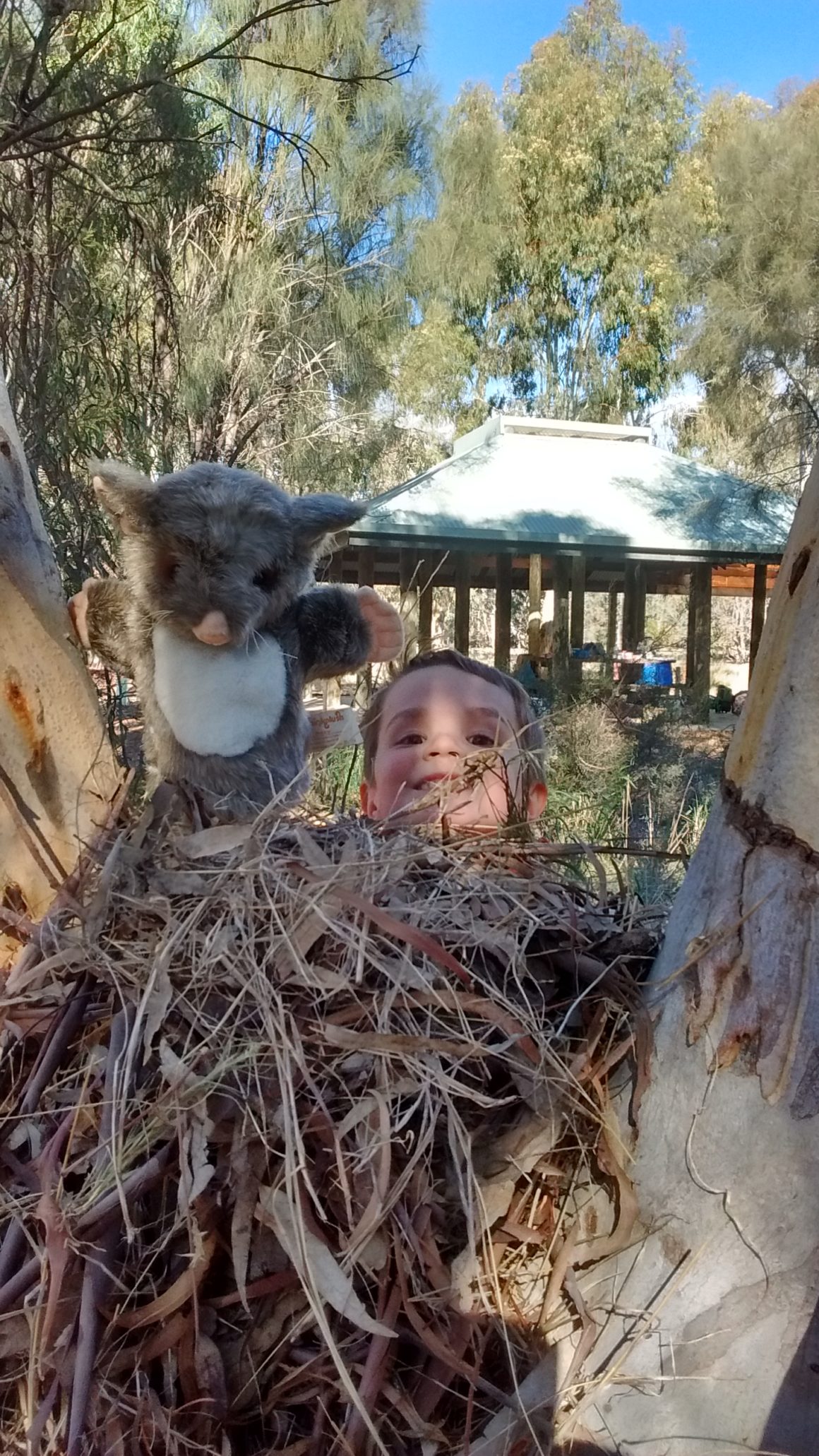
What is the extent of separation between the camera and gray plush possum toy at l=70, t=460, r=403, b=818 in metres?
1.54

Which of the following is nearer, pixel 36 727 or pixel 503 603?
pixel 36 727

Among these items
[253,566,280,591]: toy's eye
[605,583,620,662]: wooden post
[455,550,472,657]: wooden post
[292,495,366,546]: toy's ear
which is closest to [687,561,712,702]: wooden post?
[605,583,620,662]: wooden post

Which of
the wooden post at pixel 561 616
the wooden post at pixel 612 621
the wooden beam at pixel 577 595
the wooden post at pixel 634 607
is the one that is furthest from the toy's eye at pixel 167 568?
the wooden post at pixel 634 607

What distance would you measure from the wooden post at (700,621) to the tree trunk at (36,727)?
33.7 ft

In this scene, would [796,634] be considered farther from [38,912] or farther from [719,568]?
[719,568]

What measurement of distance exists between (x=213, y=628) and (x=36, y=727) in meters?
0.48

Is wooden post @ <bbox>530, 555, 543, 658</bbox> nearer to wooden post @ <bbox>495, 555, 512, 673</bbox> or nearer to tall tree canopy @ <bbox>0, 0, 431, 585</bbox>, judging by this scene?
wooden post @ <bbox>495, 555, 512, 673</bbox>

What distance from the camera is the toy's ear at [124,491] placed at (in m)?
1.54

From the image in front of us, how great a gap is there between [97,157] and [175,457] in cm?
322

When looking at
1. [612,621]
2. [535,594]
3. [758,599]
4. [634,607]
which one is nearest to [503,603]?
[535,594]

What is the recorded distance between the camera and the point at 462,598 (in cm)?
1033

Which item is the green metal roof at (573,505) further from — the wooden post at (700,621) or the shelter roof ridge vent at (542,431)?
the wooden post at (700,621)

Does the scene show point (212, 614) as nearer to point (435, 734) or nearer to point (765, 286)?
point (435, 734)

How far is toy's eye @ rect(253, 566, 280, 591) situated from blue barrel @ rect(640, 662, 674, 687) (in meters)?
8.86
